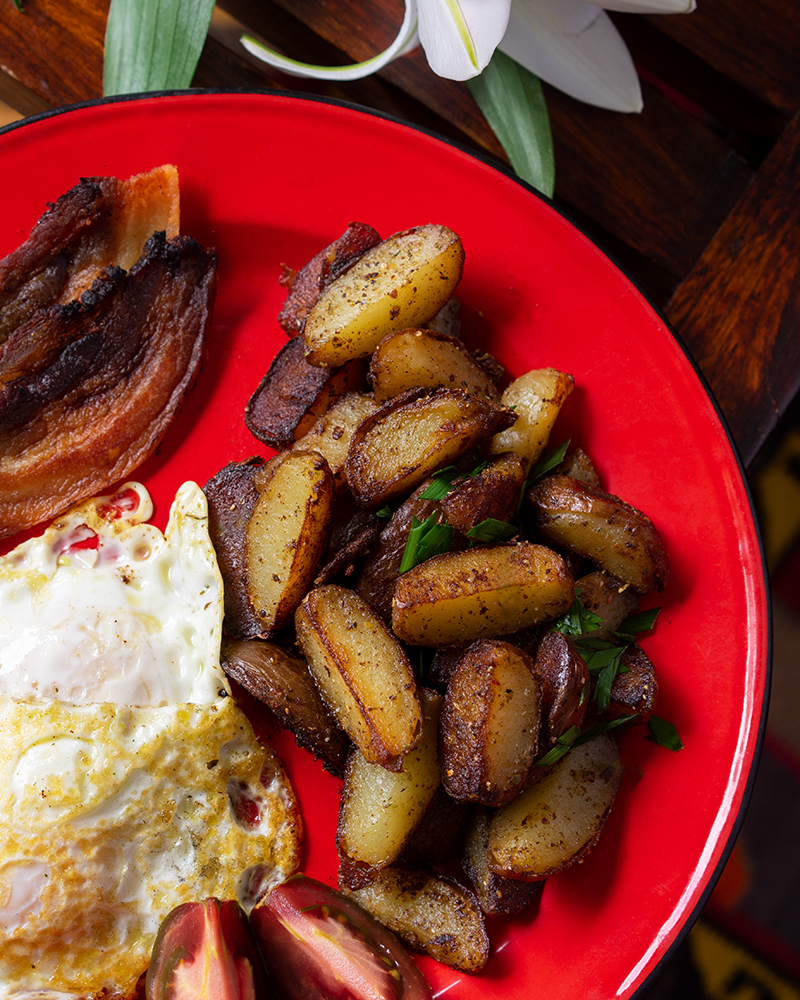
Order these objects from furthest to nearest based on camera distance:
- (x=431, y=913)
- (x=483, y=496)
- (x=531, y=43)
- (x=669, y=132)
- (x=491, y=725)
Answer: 1. (x=669, y=132)
2. (x=531, y=43)
3. (x=431, y=913)
4. (x=483, y=496)
5. (x=491, y=725)

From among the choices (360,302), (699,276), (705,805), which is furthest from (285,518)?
(699,276)

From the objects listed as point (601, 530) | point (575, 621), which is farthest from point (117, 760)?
point (601, 530)

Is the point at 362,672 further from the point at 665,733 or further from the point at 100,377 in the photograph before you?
the point at 100,377

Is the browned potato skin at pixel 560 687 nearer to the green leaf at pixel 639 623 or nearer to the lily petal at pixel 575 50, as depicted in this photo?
the green leaf at pixel 639 623

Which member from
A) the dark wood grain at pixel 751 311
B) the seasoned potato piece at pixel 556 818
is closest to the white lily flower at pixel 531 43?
the dark wood grain at pixel 751 311

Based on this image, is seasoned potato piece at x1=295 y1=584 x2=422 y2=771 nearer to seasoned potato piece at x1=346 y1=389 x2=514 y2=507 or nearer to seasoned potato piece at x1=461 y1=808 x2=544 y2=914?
seasoned potato piece at x1=346 y1=389 x2=514 y2=507

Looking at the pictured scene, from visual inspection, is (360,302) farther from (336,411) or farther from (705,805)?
(705,805)
